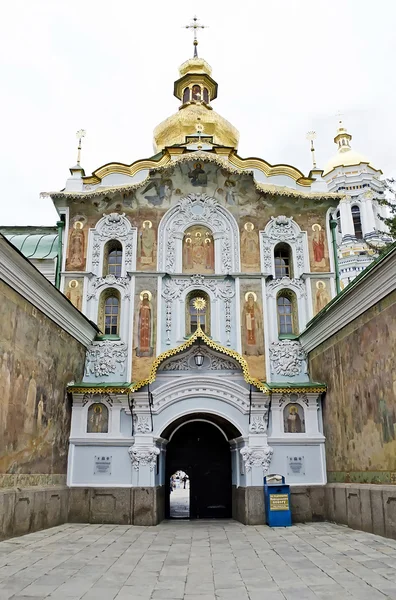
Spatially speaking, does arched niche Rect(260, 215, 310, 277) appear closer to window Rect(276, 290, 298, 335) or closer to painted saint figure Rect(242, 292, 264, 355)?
window Rect(276, 290, 298, 335)

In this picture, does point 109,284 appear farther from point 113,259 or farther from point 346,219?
point 346,219

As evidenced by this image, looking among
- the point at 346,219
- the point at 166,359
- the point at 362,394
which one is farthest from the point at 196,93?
the point at 346,219

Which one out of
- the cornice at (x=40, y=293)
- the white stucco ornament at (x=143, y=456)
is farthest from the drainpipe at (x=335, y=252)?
the cornice at (x=40, y=293)

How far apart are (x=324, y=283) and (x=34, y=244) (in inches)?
412

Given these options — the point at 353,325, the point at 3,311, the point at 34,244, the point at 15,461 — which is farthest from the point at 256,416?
the point at 34,244

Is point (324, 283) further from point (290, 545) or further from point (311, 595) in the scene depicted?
point (311, 595)

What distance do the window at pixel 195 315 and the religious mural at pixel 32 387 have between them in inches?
131

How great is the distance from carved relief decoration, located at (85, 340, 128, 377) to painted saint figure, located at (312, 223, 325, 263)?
248 inches

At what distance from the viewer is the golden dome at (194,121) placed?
70.7ft

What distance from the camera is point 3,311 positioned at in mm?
10297

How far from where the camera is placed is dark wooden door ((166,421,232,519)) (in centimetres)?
1723

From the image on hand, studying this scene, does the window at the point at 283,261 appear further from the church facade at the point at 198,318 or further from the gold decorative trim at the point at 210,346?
the gold decorative trim at the point at 210,346

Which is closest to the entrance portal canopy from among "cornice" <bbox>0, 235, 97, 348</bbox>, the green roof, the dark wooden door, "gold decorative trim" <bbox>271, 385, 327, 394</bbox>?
"gold decorative trim" <bbox>271, 385, 327, 394</bbox>

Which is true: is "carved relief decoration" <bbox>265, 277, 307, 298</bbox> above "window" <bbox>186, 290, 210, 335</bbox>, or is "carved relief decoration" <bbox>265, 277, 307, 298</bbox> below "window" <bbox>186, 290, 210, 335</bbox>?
above
